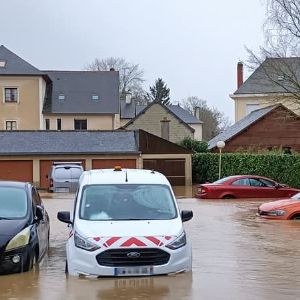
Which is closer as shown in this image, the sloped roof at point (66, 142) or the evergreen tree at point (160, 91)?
the sloped roof at point (66, 142)

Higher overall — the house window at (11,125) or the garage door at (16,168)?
the house window at (11,125)

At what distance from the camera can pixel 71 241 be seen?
9852 mm

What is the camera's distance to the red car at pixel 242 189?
29.9m

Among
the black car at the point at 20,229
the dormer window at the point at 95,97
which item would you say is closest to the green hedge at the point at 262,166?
the dormer window at the point at 95,97

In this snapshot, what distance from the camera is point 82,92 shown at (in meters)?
68.0

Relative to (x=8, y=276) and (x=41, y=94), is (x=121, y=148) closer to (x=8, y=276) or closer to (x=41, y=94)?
(x=41, y=94)

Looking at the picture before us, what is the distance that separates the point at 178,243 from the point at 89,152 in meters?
31.7

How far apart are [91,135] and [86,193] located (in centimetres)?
3284

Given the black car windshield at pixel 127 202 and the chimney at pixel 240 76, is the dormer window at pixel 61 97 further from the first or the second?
the black car windshield at pixel 127 202

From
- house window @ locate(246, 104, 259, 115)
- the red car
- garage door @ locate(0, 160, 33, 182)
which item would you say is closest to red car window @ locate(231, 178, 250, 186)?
the red car

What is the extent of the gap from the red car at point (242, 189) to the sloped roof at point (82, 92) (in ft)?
119

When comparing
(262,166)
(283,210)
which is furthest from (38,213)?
(262,166)

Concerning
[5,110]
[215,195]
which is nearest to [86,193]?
[215,195]

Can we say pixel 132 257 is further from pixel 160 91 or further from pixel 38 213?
pixel 160 91
